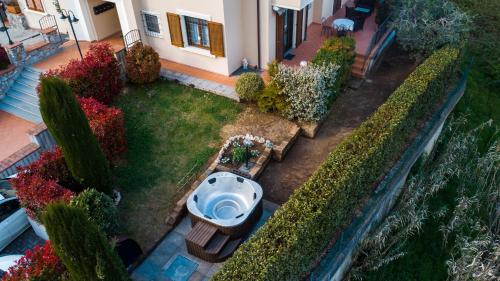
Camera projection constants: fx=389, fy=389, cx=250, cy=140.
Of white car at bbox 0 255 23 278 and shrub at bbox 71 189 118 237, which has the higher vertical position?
shrub at bbox 71 189 118 237

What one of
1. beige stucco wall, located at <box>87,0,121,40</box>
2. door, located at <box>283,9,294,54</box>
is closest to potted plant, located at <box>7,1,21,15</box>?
beige stucco wall, located at <box>87,0,121,40</box>

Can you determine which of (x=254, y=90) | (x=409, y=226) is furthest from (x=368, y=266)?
(x=254, y=90)

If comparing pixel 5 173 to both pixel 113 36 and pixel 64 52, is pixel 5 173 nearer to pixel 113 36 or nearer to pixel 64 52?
pixel 64 52

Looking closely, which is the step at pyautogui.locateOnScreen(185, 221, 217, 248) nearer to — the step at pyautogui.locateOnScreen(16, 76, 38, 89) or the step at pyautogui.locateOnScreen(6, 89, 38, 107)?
the step at pyautogui.locateOnScreen(6, 89, 38, 107)

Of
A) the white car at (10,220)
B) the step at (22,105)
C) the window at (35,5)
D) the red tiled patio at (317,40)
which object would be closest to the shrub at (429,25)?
the red tiled patio at (317,40)

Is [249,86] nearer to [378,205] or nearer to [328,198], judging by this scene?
[378,205]

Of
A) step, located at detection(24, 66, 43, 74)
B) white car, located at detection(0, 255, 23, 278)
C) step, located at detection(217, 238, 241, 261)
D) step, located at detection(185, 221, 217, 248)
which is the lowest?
step, located at detection(217, 238, 241, 261)

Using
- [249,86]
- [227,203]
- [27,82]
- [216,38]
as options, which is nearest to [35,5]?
[27,82]

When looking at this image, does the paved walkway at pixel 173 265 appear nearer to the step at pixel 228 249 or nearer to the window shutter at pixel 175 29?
the step at pixel 228 249
